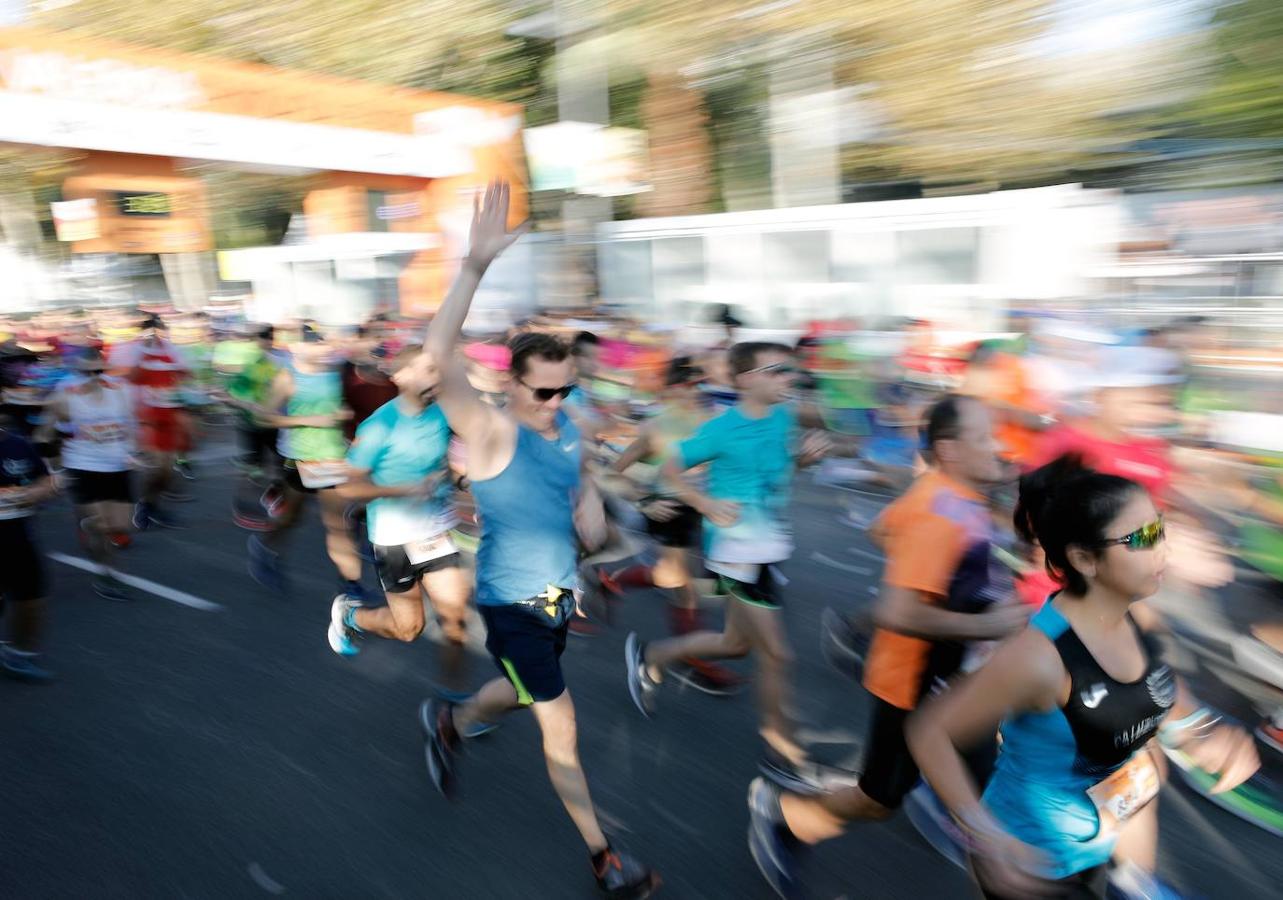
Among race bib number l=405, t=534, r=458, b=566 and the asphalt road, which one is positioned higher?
race bib number l=405, t=534, r=458, b=566

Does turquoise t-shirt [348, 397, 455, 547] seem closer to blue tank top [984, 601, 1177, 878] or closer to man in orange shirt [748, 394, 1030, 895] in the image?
man in orange shirt [748, 394, 1030, 895]

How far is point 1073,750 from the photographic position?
215cm

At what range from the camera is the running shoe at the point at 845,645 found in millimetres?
4715

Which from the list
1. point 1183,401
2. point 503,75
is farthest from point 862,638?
point 503,75

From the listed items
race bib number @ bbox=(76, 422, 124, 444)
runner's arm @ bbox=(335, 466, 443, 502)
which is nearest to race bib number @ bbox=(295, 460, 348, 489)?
race bib number @ bbox=(76, 422, 124, 444)

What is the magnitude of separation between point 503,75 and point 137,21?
27.0 ft

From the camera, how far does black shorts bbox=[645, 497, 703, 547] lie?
5.66m

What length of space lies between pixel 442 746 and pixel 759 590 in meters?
1.37

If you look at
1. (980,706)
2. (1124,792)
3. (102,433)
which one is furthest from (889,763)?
(102,433)

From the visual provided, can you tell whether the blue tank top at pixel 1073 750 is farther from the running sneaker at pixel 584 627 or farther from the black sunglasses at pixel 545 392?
the running sneaker at pixel 584 627

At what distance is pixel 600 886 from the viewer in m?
3.34

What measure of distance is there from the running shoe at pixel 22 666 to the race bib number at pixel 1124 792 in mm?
5244

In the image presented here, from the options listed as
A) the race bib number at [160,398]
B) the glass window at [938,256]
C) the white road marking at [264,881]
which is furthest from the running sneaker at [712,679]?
the glass window at [938,256]

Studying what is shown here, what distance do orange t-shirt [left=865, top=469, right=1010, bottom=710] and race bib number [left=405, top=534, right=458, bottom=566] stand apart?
233 cm
